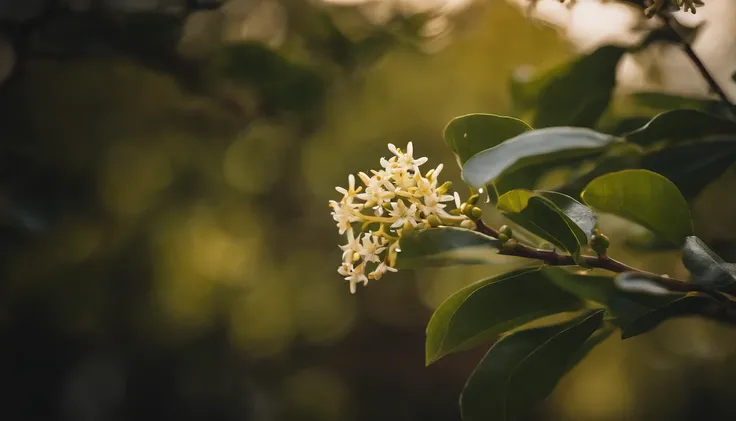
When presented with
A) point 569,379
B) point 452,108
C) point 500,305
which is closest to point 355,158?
point 452,108

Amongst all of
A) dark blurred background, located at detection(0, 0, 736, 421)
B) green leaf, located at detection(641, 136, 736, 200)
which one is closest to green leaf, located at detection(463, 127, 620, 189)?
green leaf, located at detection(641, 136, 736, 200)

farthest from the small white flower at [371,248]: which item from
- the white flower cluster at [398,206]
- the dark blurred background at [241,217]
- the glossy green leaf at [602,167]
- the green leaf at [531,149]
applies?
the dark blurred background at [241,217]

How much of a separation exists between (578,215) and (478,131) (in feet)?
0.31

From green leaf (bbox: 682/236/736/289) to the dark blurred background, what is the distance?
716 mm

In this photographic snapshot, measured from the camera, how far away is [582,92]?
63 centimetres

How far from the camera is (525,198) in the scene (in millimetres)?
416

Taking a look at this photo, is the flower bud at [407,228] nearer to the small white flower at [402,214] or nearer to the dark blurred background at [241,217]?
the small white flower at [402,214]

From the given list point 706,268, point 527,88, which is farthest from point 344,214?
point 527,88

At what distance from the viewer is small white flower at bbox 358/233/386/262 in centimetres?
43

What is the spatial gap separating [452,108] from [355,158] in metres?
0.28

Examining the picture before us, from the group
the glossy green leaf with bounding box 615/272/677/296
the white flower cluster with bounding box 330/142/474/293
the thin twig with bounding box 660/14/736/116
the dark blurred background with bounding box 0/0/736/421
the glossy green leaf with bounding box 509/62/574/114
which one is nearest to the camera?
the glossy green leaf with bounding box 615/272/677/296

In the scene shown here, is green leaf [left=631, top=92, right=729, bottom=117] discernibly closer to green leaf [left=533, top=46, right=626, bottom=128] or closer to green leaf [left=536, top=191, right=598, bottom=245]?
green leaf [left=533, top=46, right=626, bottom=128]

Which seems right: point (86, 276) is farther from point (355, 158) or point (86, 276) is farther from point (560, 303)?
point (560, 303)

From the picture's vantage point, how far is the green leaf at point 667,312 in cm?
40
